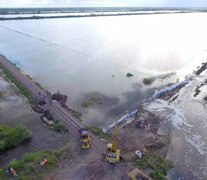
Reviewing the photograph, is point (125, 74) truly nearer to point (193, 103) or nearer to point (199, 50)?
point (193, 103)

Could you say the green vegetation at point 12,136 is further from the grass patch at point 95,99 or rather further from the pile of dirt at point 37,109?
the grass patch at point 95,99

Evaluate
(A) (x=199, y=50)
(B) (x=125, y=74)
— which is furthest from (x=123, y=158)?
(A) (x=199, y=50)

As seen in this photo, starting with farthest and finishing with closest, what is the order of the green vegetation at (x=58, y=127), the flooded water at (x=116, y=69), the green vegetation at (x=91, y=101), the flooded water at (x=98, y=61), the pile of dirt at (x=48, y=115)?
the flooded water at (x=98, y=61)
the green vegetation at (x=91, y=101)
the pile of dirt at (x=48, y=115)
the flooded water at (x=116, y=69)
the green vegetation at (x=58, y=127)

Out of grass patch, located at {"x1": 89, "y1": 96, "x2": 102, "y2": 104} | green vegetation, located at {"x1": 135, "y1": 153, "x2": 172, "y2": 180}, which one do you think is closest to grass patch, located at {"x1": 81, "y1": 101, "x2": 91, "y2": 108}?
grass patch, located at {"x1": 89, "y1": 96, "x2": 102, "y2": 104}

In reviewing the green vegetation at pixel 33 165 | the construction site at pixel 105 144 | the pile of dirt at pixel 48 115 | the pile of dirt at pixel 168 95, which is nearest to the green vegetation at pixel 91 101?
the construction site at pixel 105 144

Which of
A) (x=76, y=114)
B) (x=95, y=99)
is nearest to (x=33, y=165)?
(x=76, y=114)

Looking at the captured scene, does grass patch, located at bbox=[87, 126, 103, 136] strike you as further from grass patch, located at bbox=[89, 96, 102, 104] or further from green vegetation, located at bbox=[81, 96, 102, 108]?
grass patch, located at bbox=[89, 96, 102, 104]
